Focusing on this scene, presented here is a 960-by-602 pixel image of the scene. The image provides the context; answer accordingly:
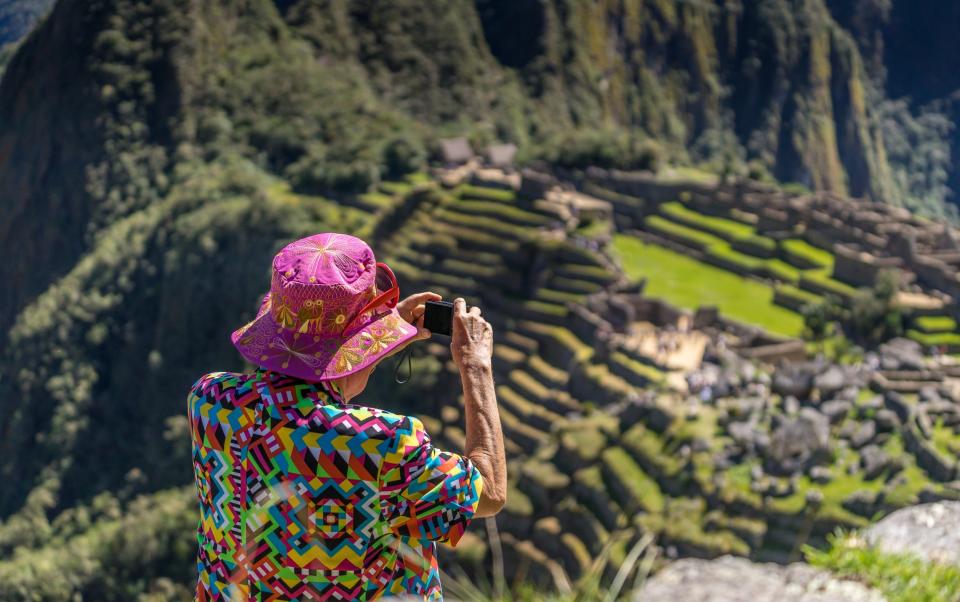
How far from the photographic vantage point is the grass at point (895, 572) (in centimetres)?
464

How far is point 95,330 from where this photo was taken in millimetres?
71062

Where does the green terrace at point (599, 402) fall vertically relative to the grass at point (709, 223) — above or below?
above

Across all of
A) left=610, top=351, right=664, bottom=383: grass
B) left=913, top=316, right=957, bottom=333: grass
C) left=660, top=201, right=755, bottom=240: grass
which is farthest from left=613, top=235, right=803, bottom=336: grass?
left=610, top=351, right=664, bottom=383: grass

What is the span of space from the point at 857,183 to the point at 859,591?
168 meters

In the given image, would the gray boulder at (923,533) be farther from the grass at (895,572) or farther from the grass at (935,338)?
the grass at (935,338)

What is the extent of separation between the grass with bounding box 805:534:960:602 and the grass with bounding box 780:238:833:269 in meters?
49.1

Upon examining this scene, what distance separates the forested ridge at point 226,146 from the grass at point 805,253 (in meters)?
20.0

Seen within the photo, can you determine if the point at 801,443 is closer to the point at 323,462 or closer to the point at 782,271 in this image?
the point at 323,462

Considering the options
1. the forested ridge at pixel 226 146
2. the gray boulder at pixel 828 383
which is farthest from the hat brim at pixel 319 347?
the forested ridge at pixel 226 146

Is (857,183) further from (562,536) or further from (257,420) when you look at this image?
(257,420)

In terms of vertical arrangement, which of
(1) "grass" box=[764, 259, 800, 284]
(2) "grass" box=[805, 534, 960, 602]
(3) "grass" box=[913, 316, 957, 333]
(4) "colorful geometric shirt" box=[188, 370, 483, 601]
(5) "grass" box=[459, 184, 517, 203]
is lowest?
(1) "grass" box=[764, 259, 800, 284]

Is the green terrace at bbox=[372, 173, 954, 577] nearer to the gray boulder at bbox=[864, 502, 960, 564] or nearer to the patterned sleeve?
the gray boulder at bbox=[864, 502, 960, 564]

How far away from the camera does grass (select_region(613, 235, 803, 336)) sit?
45.4 meters

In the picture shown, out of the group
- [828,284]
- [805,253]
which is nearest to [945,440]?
[828,284]
